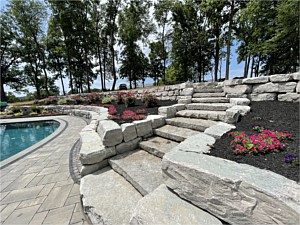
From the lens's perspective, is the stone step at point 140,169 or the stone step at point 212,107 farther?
the stone step at point 212,107

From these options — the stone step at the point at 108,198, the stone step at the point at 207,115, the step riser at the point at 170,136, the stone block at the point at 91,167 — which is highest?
the stone step at the point at 207,115

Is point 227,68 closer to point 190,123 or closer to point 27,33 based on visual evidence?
point 190,123

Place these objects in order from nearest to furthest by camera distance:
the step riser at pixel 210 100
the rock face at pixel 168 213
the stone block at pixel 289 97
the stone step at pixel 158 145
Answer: the rock face at pixel 168 213 < the stone step at pixel 158 145 < the stone block at pixel 289 97 < the step riser at pixel 210 100

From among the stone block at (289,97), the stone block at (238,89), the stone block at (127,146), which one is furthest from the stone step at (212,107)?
the stone block at (127,146)

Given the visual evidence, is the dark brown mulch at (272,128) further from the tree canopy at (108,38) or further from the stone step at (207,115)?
the tree canopy at (108,38)

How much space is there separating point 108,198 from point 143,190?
43cm

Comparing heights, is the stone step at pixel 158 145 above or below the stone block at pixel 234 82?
below

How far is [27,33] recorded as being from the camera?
15969 mm

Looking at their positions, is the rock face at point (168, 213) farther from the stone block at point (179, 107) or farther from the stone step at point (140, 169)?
the stone block at point (179, 107)

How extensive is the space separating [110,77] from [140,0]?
9.50 metres

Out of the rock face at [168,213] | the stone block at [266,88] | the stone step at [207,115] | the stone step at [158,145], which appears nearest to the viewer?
the rock face at [168,213]

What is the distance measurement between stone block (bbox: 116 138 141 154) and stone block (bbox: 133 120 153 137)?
15cm

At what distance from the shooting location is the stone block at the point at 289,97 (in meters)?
3.18

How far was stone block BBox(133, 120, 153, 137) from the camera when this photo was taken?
8.72 ft
